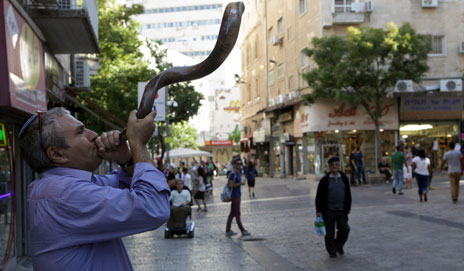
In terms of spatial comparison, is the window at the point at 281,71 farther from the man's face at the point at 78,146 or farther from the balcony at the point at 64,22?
the man's face at the point at 78,146

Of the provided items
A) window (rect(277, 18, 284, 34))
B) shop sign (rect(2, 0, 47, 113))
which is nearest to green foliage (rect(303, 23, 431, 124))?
window (rect(277, 18, 284, 34))

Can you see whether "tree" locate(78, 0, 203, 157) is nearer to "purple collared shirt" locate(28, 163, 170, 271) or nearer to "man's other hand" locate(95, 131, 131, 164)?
"man's other hand" locate(95, 131, 131, 164)

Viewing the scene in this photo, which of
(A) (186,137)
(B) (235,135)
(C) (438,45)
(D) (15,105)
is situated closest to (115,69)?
(D) (15,105)

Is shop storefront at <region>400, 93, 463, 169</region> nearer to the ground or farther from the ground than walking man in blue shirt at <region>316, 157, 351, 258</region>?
farther from the ground

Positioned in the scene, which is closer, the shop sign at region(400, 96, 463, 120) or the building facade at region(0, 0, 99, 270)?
the building facade at region(0, 0, 99, 270)

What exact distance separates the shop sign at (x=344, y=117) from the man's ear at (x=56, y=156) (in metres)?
33.5

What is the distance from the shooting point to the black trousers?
10141 millimetres

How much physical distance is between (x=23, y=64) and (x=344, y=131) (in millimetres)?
29053

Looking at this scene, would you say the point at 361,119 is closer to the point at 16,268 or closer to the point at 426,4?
the point at 426,4

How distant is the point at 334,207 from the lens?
1030 cm

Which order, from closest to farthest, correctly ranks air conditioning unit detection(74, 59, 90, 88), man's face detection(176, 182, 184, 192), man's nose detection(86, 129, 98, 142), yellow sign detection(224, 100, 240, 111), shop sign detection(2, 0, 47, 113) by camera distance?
man's nose detection(86, 129, 98, 142), shop sign detection(2, 0, 47, 113), man's face detection(176, 182, 184, 192), air conditioning unit detection(74, 59, 90, 88), yellow sign detection(224, 100, 240, 111)

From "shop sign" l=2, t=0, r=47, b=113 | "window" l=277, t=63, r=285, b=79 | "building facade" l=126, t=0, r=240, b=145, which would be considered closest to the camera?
"shop sign" l=2, t=0, r=47, b=113

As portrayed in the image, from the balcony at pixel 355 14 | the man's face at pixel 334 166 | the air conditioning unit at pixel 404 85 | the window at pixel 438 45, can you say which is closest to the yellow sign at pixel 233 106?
the balcony at pixel 355 14

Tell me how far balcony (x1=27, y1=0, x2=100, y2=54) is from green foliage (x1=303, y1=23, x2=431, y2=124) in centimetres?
1902
